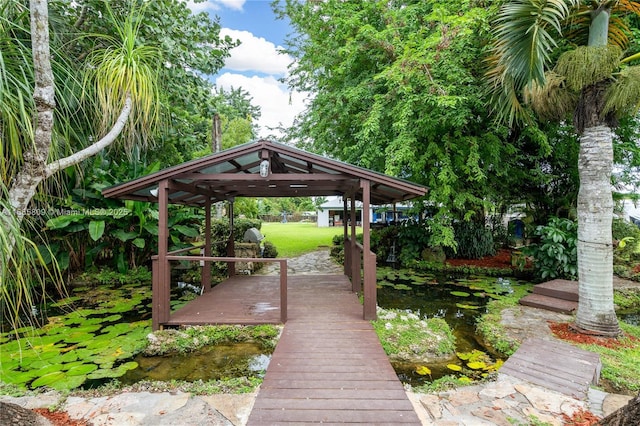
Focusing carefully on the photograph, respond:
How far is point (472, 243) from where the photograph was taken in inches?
448

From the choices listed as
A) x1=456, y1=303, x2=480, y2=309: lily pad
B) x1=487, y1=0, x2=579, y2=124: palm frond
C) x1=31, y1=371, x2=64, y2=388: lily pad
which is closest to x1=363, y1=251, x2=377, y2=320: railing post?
x1=456, y1=303, x2=480, y2=309: lily pad

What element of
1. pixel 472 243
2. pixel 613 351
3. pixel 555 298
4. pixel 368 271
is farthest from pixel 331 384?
pixel 472 243

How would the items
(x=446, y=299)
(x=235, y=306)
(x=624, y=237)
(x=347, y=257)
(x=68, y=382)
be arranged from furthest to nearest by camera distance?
(x=624, y=237) < (x=347, y=257) < (x=446, y=299) < (x=235, y=306) < (x=68, y=382)

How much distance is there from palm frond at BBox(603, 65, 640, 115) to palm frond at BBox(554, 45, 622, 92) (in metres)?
0.16

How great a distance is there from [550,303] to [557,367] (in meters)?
3.16

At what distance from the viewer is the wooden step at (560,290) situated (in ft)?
20.7

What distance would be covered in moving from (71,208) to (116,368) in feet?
19.5

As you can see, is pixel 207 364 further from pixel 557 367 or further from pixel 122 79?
pixel 557 367

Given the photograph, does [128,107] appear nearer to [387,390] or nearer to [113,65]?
[113,65]

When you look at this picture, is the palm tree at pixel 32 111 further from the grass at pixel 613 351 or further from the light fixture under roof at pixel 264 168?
the grass at pixel 613 351

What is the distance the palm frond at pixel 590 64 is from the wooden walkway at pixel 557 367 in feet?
12.1

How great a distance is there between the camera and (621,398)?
308 cm

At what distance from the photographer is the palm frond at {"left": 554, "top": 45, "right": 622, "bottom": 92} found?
4.41 metres

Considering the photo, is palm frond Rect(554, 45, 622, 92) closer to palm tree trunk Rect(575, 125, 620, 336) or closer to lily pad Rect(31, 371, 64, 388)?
palm tree trunk Rect(575, 125, 620, 336)
